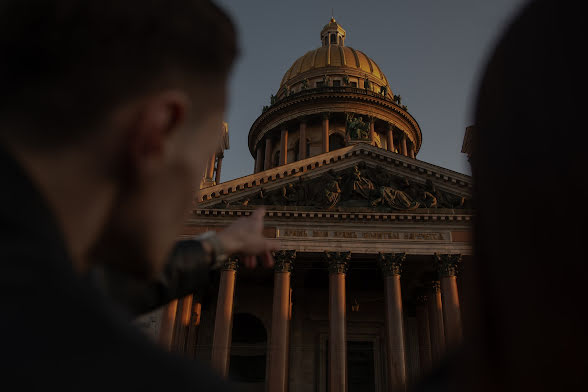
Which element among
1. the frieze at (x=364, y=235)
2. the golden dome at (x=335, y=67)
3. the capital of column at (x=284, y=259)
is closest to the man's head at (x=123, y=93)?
the capital of column at (x=284, y=259)

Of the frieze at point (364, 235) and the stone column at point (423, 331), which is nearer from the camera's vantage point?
the frieze at point (364, 235)

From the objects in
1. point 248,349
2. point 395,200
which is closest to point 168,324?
point 248,349

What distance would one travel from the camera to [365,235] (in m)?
19.3

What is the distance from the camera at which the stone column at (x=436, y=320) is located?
20139mm

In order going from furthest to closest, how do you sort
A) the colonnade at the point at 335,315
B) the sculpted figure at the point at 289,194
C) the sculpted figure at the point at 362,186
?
the sculpted figure at the point at 362,186
the sculpted figure at the point at 289,194
the colonnade at the point at 335,315

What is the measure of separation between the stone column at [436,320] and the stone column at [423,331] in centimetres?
90

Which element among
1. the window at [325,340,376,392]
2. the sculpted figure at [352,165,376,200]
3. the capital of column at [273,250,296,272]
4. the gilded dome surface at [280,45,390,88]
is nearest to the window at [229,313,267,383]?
the window at [325,340,376,392]

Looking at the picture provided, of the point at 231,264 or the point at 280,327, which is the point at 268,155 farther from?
the point at 280,327

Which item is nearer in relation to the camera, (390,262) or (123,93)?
(123,93)

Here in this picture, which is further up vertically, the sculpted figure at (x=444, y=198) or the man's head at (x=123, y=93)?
the sculpted figure at (x=444, y=198)

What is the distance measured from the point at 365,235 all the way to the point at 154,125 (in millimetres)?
18950

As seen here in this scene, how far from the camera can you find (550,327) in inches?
21.2

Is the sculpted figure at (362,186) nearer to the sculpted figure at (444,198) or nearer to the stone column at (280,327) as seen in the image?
the sculpted figure at (444,198)

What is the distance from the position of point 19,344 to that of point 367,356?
24.5 meters
